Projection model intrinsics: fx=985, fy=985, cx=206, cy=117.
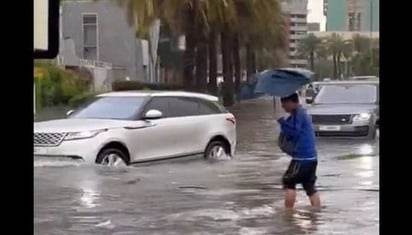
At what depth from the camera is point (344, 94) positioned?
2480 centimetres

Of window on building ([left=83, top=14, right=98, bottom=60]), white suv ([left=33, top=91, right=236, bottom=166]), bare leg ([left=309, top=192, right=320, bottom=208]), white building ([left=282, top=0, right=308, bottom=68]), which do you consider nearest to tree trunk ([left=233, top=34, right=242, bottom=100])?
white building ([left=282, top=0, right=308, bottom=68])

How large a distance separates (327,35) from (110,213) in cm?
4312

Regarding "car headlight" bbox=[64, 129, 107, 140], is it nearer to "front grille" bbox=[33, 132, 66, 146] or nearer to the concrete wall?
"front grille" bbox=[33, 132, 66, 146]

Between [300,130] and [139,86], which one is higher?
[139,86]

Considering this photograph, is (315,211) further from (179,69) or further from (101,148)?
(179,69)

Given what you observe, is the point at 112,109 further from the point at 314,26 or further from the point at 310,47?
the point at 310,47

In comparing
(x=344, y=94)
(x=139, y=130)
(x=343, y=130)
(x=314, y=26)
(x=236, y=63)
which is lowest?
(x=343, y=130)

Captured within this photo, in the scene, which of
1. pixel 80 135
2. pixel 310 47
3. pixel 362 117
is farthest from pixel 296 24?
pixel 80 135

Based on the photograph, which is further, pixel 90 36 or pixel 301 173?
pixel 90 36

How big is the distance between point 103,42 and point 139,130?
35256 millimetres

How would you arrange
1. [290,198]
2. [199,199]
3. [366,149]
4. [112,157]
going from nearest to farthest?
[290,198]
[199,199]
[112,157]
[366,149]

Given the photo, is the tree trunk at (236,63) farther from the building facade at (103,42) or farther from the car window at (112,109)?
the car window at (112,109)

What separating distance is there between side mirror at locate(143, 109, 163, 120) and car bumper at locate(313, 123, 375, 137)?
8.17 meters

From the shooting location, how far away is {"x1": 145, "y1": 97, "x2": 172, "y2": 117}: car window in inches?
637
